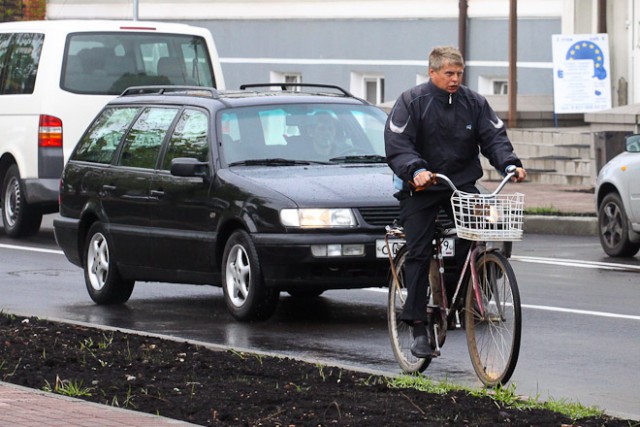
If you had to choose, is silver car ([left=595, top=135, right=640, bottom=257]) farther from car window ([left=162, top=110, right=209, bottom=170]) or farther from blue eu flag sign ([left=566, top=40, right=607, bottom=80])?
blue eu flag sign ([left=566, top=40, right=607, bottom=80])

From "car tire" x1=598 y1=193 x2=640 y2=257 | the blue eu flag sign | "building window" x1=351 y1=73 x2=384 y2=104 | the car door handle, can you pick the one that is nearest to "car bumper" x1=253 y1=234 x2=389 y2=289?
the car door handle

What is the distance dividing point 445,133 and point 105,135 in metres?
5.31

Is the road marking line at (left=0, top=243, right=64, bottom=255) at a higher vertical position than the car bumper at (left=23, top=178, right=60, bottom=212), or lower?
lower

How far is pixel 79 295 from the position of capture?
13.5 metres

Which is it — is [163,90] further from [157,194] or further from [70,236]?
[157,194]

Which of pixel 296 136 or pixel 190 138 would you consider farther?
pixel 190 138

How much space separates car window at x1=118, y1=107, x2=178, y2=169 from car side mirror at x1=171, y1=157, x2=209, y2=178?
0.75 meters

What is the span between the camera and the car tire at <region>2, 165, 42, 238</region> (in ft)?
62.3

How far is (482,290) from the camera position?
338 inches

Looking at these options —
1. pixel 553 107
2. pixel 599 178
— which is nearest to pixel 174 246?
pixel 599 178

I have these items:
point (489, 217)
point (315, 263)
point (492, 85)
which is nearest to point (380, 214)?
point (315, 263)

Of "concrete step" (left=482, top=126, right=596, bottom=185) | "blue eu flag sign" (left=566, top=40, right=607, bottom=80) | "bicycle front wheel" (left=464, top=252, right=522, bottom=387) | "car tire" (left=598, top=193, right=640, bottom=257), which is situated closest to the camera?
"bicycle front wheel" (left=464, top=252, right=522, bottom=387)

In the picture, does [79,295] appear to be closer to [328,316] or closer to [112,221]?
[112,221]

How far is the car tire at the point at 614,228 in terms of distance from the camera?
1594 centimetres
